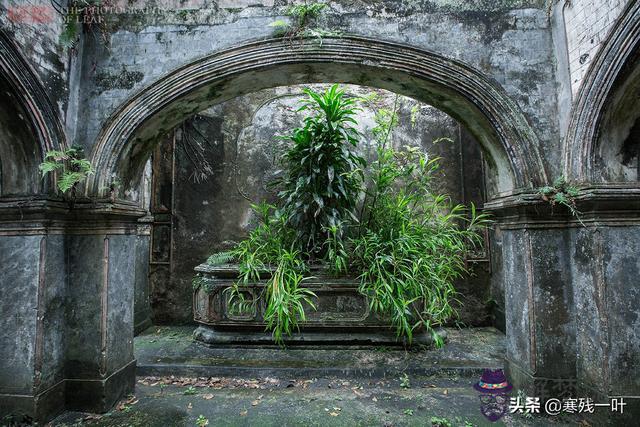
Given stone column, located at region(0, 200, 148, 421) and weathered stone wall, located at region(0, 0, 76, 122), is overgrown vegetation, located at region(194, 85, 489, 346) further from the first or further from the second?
weathered stone wall, located at region(0, 0, 76, 122)

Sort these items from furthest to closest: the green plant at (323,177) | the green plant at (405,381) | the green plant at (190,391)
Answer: the green plant at (323,177) < the green plant at (405,381) < the green plant at (190,391)

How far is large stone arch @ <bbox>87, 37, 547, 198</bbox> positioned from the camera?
10.1 feet

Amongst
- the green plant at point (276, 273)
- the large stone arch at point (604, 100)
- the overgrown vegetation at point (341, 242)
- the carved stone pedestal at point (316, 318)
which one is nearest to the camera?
the large stone arch at point (604, 100)

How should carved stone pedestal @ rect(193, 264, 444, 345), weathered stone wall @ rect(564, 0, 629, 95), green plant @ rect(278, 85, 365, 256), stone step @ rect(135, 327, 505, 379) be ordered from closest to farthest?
weathered stone wall @ rect(564, 0, 629, 95) < stone step @ rect(135, 327, 505, 379) < carved stone pedestal @ rect(193, 264, 444, 345) < green plant @ rect(278, 85, 365, 256)

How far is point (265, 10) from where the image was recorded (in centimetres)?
Answer: 326

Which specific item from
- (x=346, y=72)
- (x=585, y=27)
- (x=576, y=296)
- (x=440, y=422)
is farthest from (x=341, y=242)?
(x=585, y=27)

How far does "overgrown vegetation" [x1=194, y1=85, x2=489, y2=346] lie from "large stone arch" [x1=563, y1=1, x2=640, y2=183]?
4.79 ft

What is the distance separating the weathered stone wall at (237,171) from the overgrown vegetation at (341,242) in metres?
0.97

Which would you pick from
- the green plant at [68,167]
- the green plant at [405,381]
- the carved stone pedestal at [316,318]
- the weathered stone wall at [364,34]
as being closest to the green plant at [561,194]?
the weathered stone wall at [364,34]

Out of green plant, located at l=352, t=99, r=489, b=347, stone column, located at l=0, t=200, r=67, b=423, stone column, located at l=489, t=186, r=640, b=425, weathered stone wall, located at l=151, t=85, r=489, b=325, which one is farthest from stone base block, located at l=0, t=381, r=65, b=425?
stone column, located at l=489, t=186, r=640, b=425

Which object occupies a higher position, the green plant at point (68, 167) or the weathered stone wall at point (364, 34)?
the weathered stone wall at point (364, 34)

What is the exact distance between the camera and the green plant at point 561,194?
9.12 feet

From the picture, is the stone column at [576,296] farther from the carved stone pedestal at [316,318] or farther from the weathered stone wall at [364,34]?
the carved stone pedestal at [316,318]

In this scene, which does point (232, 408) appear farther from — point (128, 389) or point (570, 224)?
point (570, 224)
